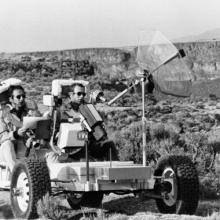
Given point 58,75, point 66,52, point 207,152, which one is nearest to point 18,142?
point 207,152

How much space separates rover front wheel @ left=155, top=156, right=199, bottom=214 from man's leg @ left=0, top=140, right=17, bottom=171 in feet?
6.43

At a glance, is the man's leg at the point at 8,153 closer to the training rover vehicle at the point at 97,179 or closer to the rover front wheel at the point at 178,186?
the training rover vehicle at the point at 97,179

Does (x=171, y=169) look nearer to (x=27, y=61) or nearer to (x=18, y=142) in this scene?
(x=18, y=142)

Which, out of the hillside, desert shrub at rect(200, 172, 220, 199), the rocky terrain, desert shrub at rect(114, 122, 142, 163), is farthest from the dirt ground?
the hillside

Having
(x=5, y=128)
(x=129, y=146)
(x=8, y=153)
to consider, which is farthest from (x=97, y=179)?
(x=129, y=146)

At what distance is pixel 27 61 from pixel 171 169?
2119 inches

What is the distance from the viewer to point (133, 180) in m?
9.65

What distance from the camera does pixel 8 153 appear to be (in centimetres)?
1063

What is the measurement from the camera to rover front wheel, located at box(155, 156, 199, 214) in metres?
9.68

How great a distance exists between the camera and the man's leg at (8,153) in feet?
34.7

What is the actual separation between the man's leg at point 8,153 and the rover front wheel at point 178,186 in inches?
77.1

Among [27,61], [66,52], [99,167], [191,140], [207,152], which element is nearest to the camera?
[99,167]

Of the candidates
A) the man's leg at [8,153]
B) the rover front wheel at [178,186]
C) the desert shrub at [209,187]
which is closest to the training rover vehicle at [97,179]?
the rover front wheel at [178,186]

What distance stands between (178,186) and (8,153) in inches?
93.6
